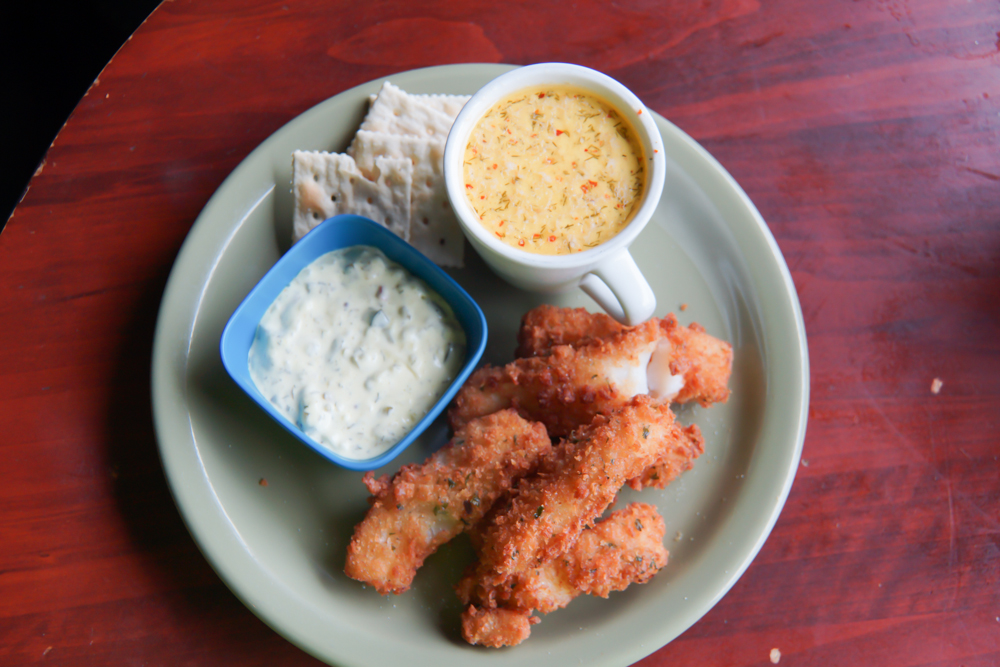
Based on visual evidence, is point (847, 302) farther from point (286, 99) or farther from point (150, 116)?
point (150, 116)

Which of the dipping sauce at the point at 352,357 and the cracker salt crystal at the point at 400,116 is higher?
the cracker salt crystal at the point at 400,116

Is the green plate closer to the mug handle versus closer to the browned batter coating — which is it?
the browned batter coating

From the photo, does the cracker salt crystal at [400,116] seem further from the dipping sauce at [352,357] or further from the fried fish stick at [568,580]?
the fried fish stick at [568,580]

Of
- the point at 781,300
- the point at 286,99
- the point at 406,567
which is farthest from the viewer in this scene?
the point at 286,99

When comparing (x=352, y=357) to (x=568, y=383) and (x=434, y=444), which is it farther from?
(x=568, y=383)

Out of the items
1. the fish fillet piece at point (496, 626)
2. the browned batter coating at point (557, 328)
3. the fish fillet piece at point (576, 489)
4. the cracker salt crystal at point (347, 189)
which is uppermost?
the cracker salt crystal at point (347, 189)

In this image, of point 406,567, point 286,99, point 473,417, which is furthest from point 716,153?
point 406,567

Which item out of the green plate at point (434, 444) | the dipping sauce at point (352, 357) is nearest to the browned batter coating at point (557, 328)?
the green plate at point (434, 444)
